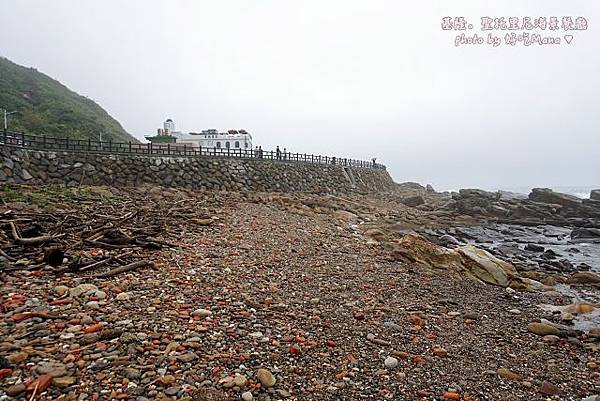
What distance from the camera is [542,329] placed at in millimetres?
6180

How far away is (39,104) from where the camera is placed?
48500 mm

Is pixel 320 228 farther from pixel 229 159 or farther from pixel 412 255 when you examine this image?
pixel 229 159

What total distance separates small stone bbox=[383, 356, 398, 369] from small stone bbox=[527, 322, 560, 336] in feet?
10.9

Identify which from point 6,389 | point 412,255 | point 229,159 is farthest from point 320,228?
point 229,159

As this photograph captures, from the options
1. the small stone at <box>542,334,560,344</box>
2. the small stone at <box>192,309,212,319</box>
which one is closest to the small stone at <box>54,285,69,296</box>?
the small stone at <box>192,309,212,319</box>

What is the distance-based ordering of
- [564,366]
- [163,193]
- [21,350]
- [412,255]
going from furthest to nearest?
1. [163,193]
2. [412,255]
3. [564,366]
4. [21,350]

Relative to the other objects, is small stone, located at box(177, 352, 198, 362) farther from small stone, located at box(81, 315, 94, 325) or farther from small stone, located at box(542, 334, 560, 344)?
small stone, located at box(542, 334, 560, 344)

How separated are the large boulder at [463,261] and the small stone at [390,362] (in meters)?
6.61

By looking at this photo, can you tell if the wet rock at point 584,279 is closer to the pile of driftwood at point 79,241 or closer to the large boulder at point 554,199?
the pile of driftwood at point 79,241

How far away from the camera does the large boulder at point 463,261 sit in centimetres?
1016

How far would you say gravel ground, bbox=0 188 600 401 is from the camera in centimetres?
358

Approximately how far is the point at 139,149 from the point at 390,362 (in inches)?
944

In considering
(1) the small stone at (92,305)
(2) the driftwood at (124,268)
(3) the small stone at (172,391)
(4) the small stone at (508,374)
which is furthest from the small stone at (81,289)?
(4) the small stone at (508,374)

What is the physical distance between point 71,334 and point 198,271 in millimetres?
2963
